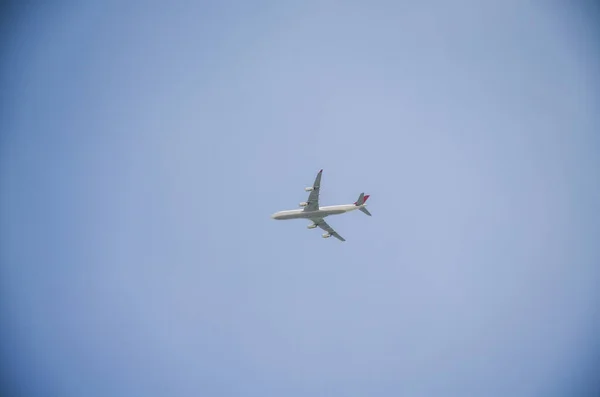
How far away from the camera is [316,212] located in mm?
50625

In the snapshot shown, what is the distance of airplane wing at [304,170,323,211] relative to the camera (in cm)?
4828

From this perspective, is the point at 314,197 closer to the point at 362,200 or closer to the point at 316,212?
the point at 316,212

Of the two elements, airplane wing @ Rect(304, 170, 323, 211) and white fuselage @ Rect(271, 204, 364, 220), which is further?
white fuselage @ Rect(271, 204, 364, 220)

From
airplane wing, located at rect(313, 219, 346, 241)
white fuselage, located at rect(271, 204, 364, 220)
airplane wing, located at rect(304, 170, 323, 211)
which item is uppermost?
airplane wing, located at rect(313, 219, 346, 241)

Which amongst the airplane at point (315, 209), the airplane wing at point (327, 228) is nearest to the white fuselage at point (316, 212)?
the airplane at point (315, 209)

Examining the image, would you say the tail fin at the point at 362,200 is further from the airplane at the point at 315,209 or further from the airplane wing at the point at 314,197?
the airplane wing at the point at 314,197

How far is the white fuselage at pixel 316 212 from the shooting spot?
49.8 meters

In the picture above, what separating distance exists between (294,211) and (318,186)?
5492 mm

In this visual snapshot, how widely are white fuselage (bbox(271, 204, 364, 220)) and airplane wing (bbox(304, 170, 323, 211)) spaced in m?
0.62

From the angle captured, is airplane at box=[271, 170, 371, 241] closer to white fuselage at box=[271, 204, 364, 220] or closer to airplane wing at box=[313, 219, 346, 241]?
white fuselage at box=[271, 204, 364, 220]

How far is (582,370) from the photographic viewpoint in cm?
7631

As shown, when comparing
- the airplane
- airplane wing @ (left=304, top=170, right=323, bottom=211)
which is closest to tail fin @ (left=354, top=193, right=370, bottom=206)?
the airplane

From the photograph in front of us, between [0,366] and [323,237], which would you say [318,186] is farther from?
[0,366]

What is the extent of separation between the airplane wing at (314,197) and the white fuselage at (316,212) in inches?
24.4
